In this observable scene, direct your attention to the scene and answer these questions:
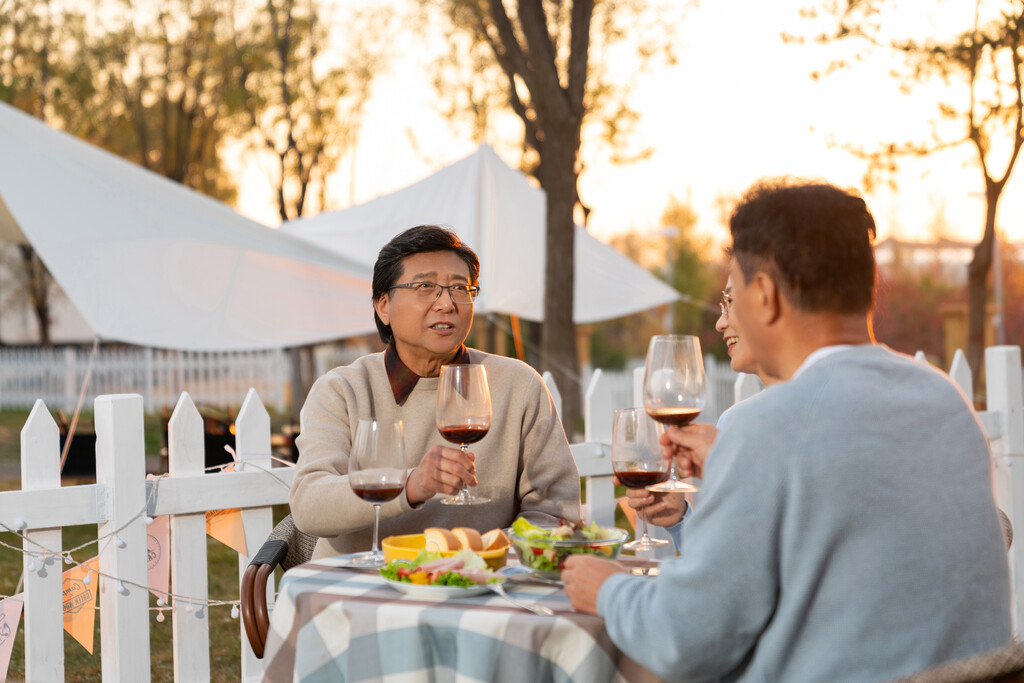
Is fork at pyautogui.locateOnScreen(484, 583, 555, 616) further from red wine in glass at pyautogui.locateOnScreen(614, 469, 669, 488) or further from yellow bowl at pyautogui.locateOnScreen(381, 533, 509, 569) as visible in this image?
red wine in glass at pyautogui.locateOnScreen(614, 469, 669, 488)

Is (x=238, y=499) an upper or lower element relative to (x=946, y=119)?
lower

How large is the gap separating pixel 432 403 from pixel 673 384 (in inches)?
38.1

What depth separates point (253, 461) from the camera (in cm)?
344

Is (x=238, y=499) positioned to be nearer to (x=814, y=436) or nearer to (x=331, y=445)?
(x=331, y=445)

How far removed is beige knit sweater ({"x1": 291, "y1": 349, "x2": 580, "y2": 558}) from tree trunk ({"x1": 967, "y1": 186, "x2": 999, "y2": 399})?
312 inches

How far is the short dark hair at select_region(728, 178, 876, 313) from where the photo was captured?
160cm

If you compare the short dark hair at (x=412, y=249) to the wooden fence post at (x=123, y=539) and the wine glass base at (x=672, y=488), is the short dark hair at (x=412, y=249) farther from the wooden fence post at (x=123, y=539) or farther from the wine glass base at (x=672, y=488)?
the wine glass base at (x=672, y=488)

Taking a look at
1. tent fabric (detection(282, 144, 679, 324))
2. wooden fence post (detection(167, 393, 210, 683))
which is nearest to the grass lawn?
wooden fence post (detection(167, 393, 210, 683))

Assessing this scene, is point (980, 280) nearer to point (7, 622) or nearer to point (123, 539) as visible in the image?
point (123, 539)

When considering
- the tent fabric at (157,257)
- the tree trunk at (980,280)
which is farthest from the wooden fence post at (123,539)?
the tree trunk at (980,280)

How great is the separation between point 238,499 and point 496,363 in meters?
1.08

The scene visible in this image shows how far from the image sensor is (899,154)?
946cm

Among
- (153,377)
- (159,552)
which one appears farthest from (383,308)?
(153,377)

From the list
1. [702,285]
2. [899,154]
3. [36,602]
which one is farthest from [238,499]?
[702,285]
